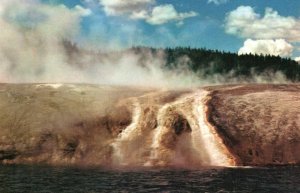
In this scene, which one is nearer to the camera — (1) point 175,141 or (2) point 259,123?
(1) point 175,141

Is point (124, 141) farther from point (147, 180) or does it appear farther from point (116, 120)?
point (147, 180)

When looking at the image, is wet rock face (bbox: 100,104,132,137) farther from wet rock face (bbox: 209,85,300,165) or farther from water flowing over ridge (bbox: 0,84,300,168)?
wet rock face (bbox: 209,85,300,165)

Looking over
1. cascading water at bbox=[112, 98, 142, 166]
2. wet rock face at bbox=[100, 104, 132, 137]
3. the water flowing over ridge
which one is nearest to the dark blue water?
the water flowing over ridge

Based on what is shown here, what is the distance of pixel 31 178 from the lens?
3500cm

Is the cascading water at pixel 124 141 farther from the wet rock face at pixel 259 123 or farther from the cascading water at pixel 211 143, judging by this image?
the wet rock face at pixel 259 123

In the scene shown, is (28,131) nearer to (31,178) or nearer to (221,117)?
(31,178)

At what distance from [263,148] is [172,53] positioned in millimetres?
111648

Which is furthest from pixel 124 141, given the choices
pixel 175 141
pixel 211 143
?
pixel 211 143

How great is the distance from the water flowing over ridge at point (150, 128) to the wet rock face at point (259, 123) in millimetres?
80

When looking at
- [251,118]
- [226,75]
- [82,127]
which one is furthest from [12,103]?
[226,75]

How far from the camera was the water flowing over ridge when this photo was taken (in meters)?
43.3

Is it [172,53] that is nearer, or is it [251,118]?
[251,118]

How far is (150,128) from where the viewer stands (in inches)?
1837

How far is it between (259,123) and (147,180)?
1599 centimetres
